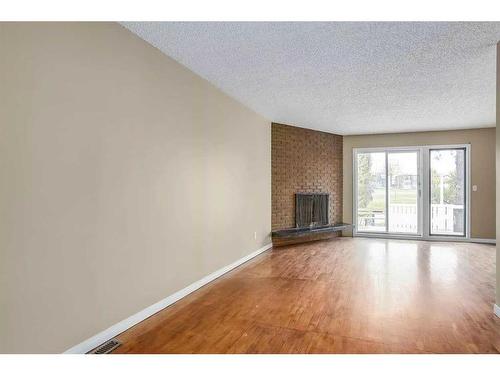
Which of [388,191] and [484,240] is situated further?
[388,191]

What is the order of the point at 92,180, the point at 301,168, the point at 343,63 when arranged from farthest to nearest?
the point at 301,168, the point at 343,63, the point at 92,180

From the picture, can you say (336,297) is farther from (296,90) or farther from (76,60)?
(76,60)

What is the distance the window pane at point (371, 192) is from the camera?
7.40 meters

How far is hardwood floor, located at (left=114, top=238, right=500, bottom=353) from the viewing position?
2.32 metres

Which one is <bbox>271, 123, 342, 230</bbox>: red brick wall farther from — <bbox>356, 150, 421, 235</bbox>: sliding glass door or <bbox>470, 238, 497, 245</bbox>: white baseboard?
<bbox>470, 238, 497, 245</bbox>: white baseboard

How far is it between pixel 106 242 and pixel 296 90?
3027mm

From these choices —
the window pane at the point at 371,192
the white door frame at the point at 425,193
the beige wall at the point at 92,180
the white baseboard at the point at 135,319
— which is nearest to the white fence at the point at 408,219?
the window pane at the point at 371,192

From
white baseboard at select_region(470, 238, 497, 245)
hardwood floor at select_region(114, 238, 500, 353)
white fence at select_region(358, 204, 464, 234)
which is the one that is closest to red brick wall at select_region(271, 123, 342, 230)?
white fence at select_region(358, 204, 464, 234)

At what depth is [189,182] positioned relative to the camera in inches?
137

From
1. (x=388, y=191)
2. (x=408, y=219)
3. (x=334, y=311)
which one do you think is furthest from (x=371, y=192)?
(x=334, y=311)

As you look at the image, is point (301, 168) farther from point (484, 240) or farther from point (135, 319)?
point (135, 319)

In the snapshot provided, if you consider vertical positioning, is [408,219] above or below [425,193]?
below

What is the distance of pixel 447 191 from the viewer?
22.7 feet

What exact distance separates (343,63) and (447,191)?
5219 mm
